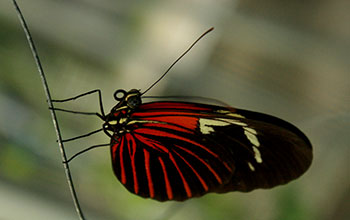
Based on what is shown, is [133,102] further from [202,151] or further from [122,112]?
[202,151]

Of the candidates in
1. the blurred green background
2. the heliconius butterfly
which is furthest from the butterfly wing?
the blurred green background

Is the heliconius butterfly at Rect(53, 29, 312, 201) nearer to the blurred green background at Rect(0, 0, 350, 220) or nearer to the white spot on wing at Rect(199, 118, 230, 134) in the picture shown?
the white spot on wing at Rect(199, 118, 230, 134)

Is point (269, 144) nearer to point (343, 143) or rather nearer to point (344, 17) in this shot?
point (343, 143)

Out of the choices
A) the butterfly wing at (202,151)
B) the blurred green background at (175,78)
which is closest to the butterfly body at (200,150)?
the butterfly wing at (202,151)

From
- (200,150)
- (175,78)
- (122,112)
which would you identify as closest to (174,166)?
(200,150)

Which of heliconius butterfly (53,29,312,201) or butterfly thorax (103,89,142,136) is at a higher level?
butterfly thorax (103,89,142,136)

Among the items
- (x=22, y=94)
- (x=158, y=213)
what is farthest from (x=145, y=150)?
(x=22, y=94)

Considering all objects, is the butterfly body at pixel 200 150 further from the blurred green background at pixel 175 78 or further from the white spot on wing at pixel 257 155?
the blurred green background at pixel 175 78
